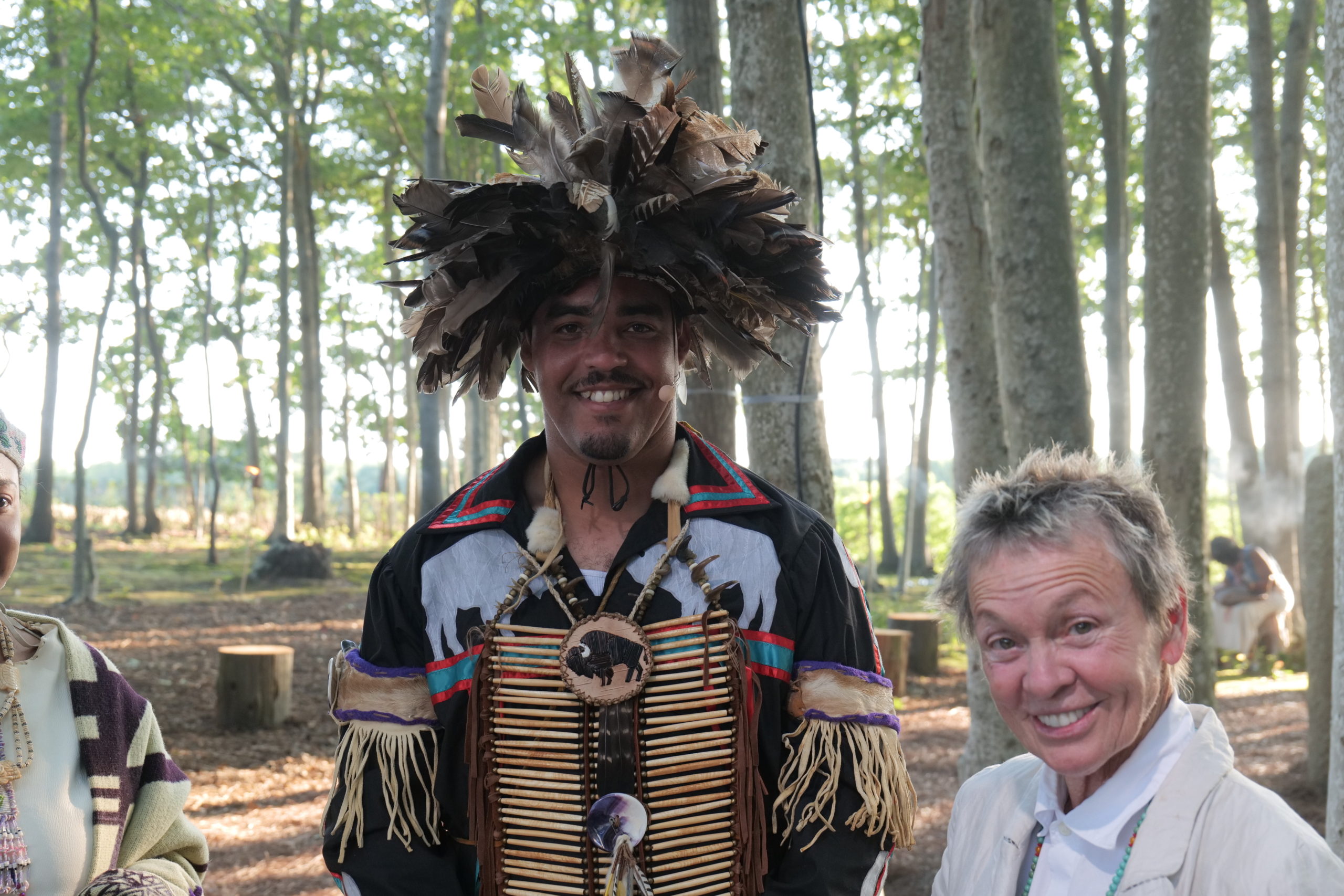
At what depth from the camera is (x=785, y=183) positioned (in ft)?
16.1

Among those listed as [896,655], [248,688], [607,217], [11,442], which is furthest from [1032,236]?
[248,688]

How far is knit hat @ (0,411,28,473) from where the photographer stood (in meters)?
2.45

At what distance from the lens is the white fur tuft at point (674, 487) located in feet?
8.46

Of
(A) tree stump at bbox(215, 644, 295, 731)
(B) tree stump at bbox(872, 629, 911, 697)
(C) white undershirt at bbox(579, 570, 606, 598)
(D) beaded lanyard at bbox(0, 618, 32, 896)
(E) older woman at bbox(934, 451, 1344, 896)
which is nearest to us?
(E) older woman at bbox(934, 451, 1344, 896)

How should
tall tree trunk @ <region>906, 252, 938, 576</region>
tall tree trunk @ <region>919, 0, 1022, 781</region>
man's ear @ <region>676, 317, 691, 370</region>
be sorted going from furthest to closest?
1. tall tree trunk @ <region>906, 252, 938, 576</region>
2. tall tree trunk @ <region>919, 0, 1022, 781</region>
3. man's ear @ <region>676, 317, 691, 370</region>

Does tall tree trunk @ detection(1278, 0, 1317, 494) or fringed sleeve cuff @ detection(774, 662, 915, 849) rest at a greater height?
tall tree trunk @ detection(1278, 0, 1317, 494)

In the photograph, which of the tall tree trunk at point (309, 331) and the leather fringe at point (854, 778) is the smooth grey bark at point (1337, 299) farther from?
the tall tree trunk at point (309, 331)

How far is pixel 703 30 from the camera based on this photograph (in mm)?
5215

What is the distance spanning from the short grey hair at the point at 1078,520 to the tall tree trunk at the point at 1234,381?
1360cm

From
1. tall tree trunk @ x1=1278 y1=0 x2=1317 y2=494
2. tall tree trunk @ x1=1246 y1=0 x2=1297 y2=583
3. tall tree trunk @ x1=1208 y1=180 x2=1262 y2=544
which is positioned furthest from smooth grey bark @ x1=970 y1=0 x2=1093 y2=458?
tall tree trunk @ x1=1208 y1=180 x2=1262 y2=544

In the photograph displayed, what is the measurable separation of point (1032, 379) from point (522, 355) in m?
3.27

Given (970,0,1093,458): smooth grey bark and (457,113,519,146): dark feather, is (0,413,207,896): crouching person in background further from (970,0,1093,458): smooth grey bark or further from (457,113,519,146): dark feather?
(970,0,1093,458): smooth grey bark

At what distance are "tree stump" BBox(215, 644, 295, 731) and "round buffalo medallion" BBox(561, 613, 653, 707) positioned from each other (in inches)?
277

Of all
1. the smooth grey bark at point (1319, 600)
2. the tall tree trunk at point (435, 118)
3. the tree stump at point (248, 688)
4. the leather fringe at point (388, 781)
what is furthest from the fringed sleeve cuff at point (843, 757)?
the tall tree trunk at point (435, 118)
